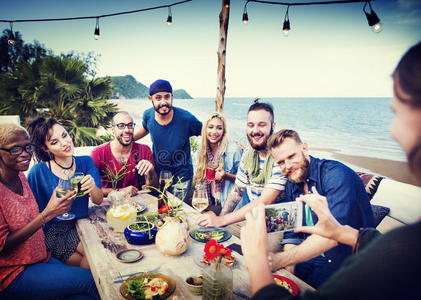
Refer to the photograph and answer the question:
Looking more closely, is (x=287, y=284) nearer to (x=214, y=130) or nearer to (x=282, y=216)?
(x=282, y=216)

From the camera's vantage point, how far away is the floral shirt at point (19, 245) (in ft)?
5.32

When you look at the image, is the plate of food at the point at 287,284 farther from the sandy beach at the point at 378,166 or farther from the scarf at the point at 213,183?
the sandy beach at the point at 378,166

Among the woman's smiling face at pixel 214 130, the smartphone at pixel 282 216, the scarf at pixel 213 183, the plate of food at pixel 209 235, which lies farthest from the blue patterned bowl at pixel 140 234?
the woman's smiling face at pixel 214 130

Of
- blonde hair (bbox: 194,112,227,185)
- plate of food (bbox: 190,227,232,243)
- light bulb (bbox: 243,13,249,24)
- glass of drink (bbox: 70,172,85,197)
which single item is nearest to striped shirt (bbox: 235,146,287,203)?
blonde hair (bbox: 194,112,227,185)

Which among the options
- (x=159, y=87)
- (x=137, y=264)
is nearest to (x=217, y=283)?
(x=137, y=264)

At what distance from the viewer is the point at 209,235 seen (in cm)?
188

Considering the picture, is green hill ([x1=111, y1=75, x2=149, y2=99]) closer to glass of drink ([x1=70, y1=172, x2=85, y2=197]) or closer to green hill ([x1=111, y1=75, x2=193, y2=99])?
green hill ([x1=111, y1=75, x2=193, y2=99])

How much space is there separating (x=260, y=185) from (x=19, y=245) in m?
2.27

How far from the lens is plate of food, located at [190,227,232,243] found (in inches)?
71.8

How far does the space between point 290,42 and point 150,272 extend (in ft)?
147

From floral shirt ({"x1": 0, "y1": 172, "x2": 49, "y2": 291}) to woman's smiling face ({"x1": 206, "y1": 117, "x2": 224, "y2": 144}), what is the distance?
2342 mm

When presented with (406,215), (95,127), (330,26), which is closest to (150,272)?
(406,215)

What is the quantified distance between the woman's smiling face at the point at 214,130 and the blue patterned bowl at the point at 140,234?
6.60 feet

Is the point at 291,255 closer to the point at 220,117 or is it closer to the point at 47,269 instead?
the point at 47,269
